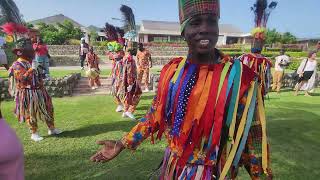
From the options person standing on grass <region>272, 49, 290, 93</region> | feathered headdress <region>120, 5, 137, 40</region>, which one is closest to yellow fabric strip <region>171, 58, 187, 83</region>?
feathered headdress <region>120, 5, 137, 40</region>

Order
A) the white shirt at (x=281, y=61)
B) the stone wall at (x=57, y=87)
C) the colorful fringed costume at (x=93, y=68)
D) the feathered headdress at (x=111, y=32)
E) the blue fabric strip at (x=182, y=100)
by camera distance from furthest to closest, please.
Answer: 1. the white shirt at (x=281, y=61)
2. the colorful fringed costume at (x=93, y=68)
3. the stone wall at (x=57, y=87)
4. the feathered headdress at (x=111, y=32)
5. the blue fabric strip at (x=182, y=100)

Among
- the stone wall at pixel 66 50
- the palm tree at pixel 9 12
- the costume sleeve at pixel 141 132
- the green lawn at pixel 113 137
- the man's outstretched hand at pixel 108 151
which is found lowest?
the green lawn at pixel 113 137

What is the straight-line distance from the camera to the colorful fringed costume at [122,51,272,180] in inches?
82.0

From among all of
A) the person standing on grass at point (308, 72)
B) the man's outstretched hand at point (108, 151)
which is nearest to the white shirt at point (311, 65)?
the person standing on grass at point (308, 72)

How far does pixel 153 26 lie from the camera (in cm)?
5712

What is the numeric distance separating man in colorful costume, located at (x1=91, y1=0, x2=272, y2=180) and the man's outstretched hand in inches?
→ 1.8

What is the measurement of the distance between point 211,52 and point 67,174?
11.3ft

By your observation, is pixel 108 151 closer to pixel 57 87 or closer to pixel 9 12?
pixel 9 12

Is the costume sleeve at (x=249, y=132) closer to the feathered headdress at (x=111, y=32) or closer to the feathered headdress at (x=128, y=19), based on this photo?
the feathered headdress at (x=128, y=19)

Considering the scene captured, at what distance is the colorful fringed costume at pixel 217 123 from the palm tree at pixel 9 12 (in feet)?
14.2

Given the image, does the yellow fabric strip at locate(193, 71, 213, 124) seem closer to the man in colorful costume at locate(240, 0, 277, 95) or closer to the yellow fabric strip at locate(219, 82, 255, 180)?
the yellow fabric strip at locate(219, 82, 255, 180)

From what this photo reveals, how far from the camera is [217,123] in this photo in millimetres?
2064

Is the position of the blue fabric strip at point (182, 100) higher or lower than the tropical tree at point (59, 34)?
lower

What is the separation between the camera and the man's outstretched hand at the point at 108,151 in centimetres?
229
